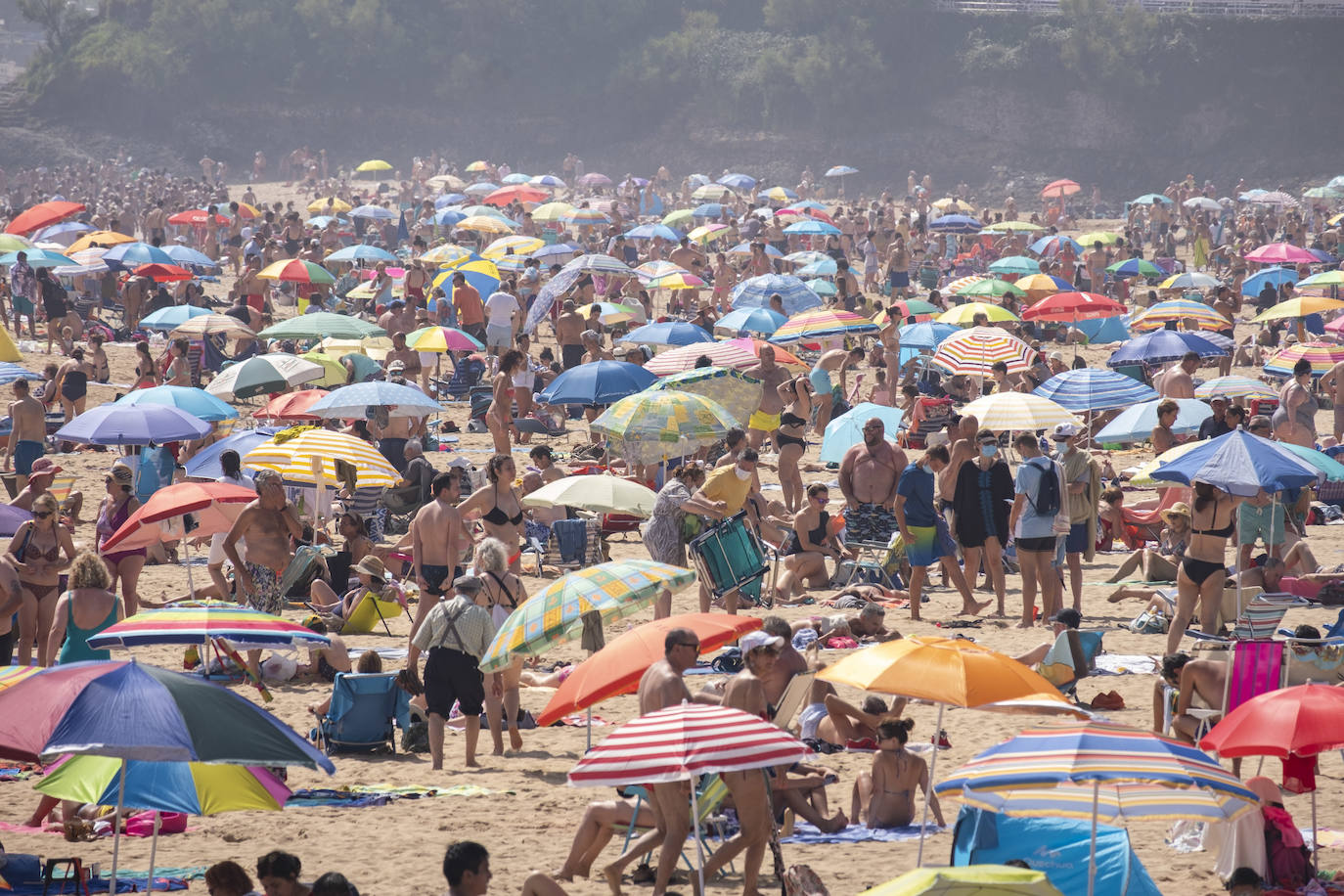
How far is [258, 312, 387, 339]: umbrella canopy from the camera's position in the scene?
17516mm

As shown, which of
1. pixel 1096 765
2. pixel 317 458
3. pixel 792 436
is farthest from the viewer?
pixel 792 436

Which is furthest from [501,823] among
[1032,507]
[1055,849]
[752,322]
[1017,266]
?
[1017,266]

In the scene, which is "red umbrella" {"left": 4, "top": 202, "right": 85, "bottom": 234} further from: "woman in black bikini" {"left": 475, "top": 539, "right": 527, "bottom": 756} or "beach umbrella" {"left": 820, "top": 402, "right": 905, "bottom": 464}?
"woman in black bikini" {"left": 475, "top": 539, "right": 527, "bottom": 756}

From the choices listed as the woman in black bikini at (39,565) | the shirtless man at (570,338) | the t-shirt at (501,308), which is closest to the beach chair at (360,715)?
the woman in black bikini at (39,565)

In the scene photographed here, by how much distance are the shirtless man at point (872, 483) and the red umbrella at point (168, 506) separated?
407 centimetres

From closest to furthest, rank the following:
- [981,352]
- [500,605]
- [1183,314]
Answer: [500,605] < [981,352] < [1183,314]

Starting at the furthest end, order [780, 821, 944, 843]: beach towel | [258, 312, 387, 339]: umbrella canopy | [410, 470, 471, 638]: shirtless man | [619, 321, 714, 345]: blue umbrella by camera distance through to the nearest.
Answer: [619, 321, 714, 345]: blue umbrella, [258, 312, 387, 339]: umbrella canopy, [410, 470, 471, 638]: shirtless man, [780, 821, 944, 843]: beach towel

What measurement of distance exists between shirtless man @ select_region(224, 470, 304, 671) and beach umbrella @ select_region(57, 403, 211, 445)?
1.89 m

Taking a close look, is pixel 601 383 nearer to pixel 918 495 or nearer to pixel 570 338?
pixel 918 495

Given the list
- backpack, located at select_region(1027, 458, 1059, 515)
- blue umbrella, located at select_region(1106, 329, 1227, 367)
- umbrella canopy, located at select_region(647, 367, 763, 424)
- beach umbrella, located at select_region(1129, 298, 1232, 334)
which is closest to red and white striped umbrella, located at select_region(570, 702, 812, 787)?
backpack, located at select_region(1027, 458, 1059, 515)

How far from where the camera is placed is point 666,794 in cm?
585

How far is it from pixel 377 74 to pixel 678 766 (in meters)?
58.7

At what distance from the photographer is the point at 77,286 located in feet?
86.2

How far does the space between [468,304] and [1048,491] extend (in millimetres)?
11895
